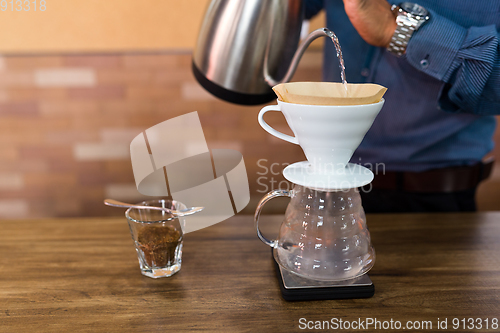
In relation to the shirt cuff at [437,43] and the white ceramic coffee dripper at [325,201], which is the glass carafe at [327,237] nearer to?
the white ceramic coffee dripper at [325,201]

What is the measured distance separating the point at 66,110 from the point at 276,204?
1223mm

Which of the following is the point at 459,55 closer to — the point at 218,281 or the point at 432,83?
the point at 432,83

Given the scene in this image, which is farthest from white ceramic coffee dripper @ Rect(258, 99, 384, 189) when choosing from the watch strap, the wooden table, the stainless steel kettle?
the watch strap

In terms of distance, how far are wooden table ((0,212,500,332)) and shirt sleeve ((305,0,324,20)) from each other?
0.82m

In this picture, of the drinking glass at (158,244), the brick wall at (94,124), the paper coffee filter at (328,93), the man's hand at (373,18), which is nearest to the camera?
the paper coffee filter at (328,93)

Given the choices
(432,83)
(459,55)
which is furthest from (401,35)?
(432,83)

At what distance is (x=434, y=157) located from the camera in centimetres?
127

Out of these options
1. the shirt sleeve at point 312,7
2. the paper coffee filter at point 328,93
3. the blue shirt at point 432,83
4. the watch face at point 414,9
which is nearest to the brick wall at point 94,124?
the shirt sleeve at point 312,7

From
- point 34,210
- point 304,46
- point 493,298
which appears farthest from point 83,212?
point 493,298

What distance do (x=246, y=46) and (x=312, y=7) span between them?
0.55 metres

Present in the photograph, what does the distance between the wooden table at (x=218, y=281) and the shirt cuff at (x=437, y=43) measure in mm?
408

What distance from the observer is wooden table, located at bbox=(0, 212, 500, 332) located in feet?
1.89

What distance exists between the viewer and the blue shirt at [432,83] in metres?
0.94

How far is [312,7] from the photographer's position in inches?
52.9
